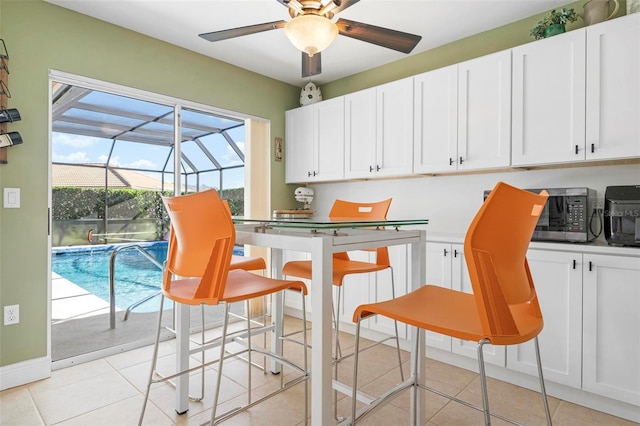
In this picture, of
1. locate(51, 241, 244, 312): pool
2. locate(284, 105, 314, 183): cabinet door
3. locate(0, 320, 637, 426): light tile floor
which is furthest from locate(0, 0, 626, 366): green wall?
locate(284, 105, 314, 183): cabinet door

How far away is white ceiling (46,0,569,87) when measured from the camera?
8.31 feet

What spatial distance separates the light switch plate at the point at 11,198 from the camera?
2.31 m

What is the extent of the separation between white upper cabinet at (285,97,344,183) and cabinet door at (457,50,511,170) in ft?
4.10

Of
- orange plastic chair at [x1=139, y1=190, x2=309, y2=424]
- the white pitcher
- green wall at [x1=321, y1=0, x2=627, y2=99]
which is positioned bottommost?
orange plastic chair at [x1=139, y1=190, x2=309, y2=424]

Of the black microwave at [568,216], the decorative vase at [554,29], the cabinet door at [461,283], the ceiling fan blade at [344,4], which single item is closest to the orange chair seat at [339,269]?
the cabinet door at [461,283]

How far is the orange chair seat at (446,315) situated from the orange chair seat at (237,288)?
451 millimetres

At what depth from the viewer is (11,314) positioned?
92.3 inches

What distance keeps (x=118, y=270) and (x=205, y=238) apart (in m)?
2.10

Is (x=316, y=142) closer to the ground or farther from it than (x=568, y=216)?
farther from it

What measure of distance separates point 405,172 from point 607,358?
1.85 metres

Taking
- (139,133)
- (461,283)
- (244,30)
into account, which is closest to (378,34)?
(244,30)

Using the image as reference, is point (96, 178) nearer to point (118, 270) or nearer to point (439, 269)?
point (118, 270)

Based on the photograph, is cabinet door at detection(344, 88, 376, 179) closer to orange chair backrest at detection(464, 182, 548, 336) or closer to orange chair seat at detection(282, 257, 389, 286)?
orange chair seat at detection(282, 257, 389, 286)

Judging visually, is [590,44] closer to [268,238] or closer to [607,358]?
[607,358]
